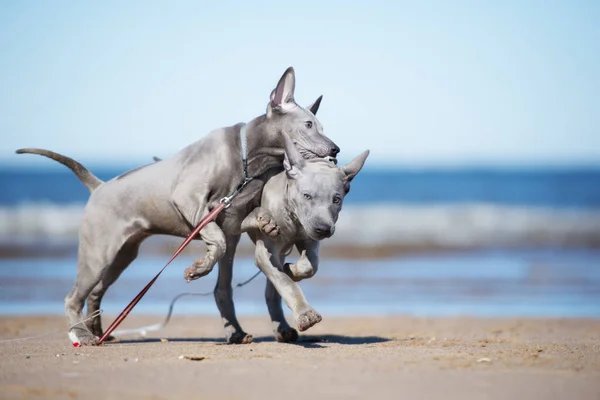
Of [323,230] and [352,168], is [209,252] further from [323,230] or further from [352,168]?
[352,168]

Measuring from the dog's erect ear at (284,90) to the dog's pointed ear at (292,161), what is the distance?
411 millimetres

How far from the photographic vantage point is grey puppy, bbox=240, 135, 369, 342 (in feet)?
22.2

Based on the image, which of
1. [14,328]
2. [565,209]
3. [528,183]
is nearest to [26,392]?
[14,328]

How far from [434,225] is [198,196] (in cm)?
1645

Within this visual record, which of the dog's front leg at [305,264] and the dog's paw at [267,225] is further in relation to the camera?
the dog's front leg at [305,264]

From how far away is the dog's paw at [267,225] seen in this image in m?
7.08

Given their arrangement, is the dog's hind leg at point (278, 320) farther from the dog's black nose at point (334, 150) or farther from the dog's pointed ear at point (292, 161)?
the dog's black nose at point (334, 150)

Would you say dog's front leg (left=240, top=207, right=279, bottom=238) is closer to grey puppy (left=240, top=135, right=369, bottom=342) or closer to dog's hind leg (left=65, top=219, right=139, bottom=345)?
grey puppy (left=240, top=135, right=369, bottom=342)

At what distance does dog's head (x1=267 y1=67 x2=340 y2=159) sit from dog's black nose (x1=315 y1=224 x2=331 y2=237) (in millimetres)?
639

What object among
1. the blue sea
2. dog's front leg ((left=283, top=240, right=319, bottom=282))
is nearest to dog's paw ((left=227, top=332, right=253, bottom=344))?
dog's front leg ((left=283, top=240, right=319, bottom=282))

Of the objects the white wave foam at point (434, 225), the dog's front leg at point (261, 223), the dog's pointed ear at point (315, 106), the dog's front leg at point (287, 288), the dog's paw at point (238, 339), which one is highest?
the dog's pointed ear at point (315, 106)

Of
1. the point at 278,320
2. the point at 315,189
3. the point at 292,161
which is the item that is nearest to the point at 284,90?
the point at 292,161

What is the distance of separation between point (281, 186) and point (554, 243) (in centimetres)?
1466

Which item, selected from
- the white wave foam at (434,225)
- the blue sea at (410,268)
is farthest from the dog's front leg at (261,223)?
the white wave foam at (434,225)
